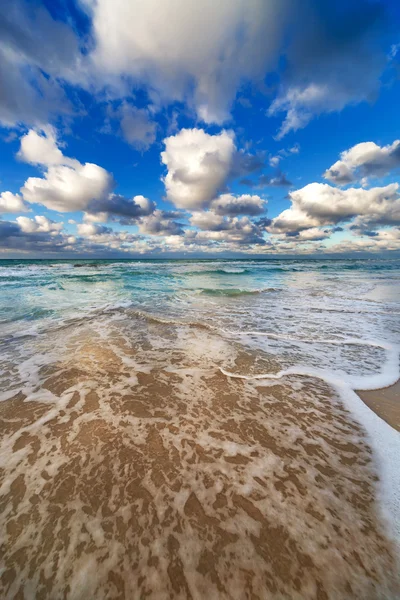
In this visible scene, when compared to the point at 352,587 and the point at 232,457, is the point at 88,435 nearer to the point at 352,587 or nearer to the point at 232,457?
the point at 232,457

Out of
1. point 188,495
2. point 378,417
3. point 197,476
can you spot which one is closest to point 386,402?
point 378,417

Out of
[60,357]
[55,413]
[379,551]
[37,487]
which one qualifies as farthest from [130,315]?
[379,551]

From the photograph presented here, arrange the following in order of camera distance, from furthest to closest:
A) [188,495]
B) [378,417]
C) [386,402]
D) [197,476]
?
[386,402] < [378,417] < [197,476] < [188,495]

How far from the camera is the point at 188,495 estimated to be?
2301 mm

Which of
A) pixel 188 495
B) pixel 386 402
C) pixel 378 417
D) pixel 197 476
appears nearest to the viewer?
pixel 188 495

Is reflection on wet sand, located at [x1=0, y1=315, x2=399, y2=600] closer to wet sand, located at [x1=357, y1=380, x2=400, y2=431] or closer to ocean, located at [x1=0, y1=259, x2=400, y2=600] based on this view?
ocean, located at [x1=0, y1=259, x2=400, y2=600]

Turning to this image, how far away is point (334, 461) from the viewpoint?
270cm

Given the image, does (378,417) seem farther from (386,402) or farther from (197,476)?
(197,476)

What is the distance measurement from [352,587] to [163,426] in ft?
7.39

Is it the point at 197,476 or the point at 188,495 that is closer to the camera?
the point at 188,495

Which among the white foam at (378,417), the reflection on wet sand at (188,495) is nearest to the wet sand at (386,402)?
the white foam at (378,417)

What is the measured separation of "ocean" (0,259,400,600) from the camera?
5.65ft

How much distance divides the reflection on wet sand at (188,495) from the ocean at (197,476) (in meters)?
0.01

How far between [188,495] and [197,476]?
0.23 m
